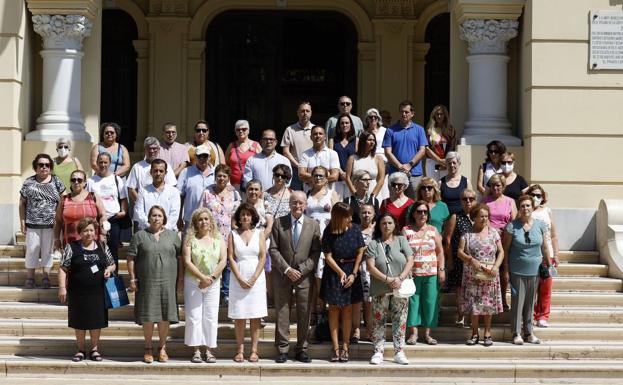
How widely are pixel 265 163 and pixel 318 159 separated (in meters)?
0.63

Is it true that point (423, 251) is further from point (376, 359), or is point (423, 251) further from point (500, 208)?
point (376, 359)

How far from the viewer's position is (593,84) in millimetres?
15711

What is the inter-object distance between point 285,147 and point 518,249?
3.24 meters

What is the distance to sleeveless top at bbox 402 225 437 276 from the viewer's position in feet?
43.1

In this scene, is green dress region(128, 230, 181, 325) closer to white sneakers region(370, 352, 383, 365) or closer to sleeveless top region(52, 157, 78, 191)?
white sneakers region(370, 352, 383, 365)

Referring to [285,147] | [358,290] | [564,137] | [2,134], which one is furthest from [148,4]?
[358,290]

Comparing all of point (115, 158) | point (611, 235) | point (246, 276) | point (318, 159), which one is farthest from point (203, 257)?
point (611, 235)

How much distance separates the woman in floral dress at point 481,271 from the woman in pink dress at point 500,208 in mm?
397

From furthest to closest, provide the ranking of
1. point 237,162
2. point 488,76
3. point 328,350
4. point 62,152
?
1. point 488,76
2. point 62,152
3. point 237,162
4. point 328,350

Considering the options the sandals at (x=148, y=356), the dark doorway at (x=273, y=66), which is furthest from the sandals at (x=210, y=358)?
the dark doorway at (x=273, y=66)

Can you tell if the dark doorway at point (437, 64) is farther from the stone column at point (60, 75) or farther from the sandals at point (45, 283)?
the sandals at point (45, 283)

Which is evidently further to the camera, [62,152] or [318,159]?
[62,152]

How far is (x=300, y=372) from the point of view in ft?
41.1

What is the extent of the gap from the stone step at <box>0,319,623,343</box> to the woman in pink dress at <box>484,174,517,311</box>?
56 centimetres
